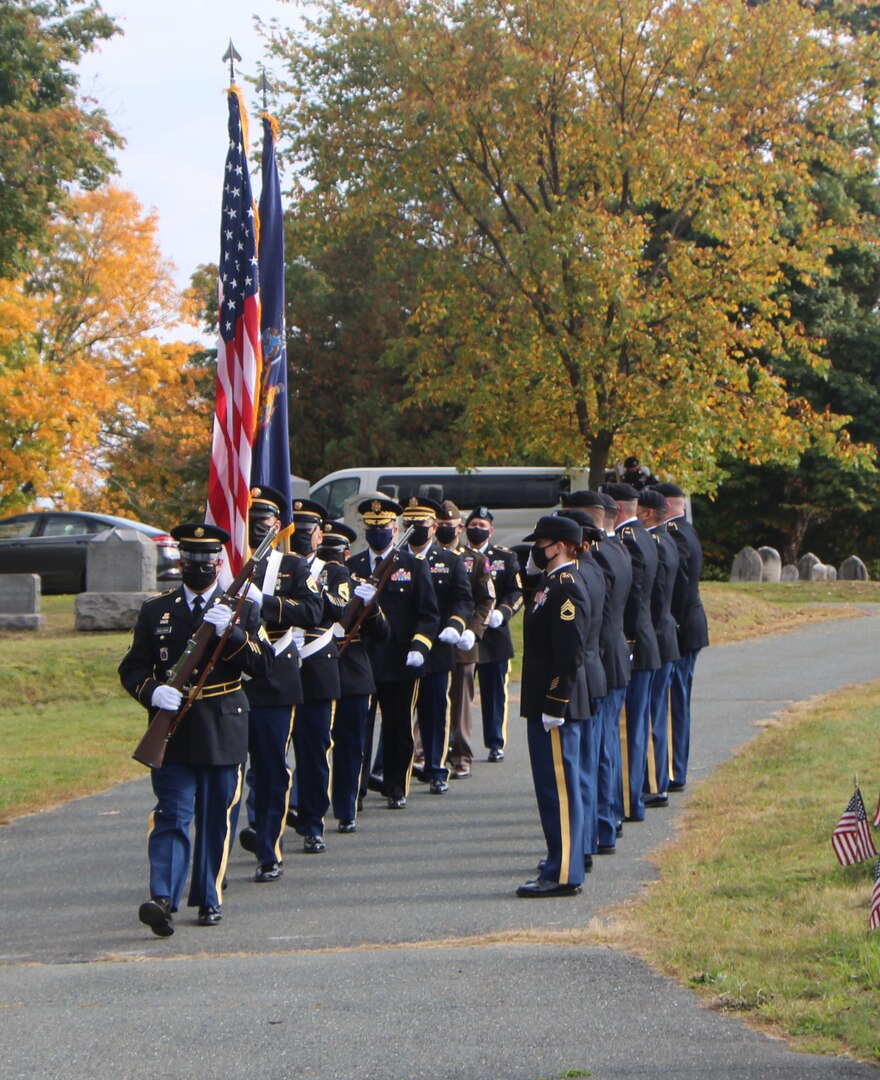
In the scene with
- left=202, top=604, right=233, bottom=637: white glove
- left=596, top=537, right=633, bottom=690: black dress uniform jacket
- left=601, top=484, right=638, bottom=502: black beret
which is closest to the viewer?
left=202, top=604, right=233, bottom=637: white glove

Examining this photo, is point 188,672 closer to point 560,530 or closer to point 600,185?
point 560,530

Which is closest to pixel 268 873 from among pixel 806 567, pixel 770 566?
pixel 770 566

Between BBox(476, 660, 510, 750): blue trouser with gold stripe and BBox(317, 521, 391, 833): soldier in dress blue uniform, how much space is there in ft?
9.24

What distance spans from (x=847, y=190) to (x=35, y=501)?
66.9 ft

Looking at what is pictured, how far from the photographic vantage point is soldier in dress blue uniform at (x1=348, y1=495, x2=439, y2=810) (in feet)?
34.6

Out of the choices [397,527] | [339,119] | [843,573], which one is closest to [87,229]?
[339,119]

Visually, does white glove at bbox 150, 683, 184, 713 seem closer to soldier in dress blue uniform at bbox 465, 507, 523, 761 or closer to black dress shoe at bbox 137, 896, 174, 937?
black dress shoe at bbox 137, 896, 174, 937

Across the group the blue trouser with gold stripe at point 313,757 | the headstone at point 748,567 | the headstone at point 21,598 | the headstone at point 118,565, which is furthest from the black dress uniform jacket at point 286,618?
the headstone at point 748,567

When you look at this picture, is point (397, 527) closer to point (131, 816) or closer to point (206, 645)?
point (131, 816)

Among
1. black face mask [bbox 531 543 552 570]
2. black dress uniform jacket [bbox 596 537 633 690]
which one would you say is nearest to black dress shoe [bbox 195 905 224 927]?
black face mask [bbox 531 543 552 570]

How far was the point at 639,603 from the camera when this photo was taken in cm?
968

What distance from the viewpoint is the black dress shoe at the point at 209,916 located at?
755cm

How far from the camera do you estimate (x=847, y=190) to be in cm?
3731

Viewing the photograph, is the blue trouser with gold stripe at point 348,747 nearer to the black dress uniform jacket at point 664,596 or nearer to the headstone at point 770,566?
the black dress uniform jacket at point 664,596
